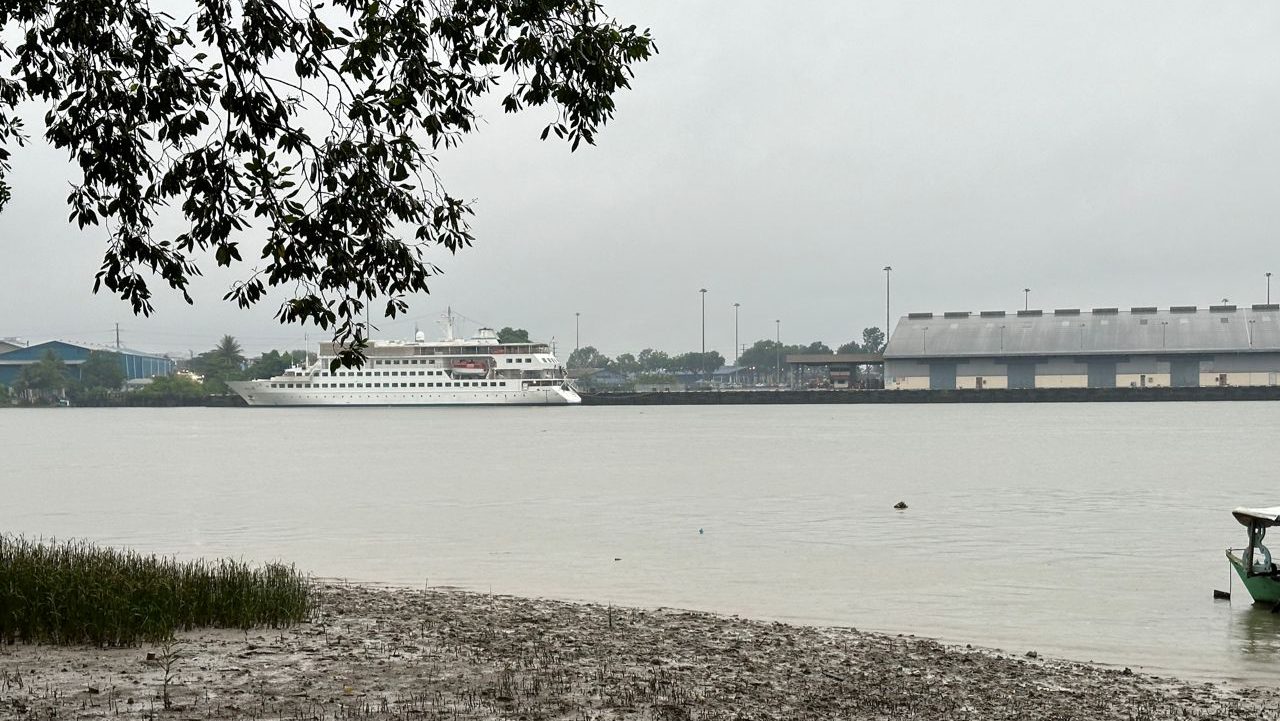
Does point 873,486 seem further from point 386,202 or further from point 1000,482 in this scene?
point 386,202

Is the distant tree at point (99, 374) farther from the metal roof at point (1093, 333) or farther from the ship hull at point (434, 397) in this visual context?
the metal roof at point (1093, 333)

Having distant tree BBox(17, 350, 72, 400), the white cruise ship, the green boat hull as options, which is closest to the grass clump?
the green boat hull

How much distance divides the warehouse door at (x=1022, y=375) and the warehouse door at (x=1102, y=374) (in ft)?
19.2

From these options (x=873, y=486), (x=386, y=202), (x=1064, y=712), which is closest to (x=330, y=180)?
(x=386, y=202)

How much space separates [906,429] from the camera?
3273 inches

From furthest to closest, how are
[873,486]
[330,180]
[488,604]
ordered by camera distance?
[873,486] → [488,604] → [330,180]

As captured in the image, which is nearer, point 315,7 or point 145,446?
point 315,7

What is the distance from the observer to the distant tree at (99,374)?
196375 mm

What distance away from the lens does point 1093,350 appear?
13425 centimetres

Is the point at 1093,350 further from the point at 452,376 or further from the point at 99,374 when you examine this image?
the point at 99,374

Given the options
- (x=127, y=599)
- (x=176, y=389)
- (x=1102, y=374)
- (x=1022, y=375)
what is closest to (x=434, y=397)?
(x=1022, y=375)

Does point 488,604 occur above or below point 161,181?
below

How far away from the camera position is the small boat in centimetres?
1437

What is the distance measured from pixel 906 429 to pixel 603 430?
65.0 ft
